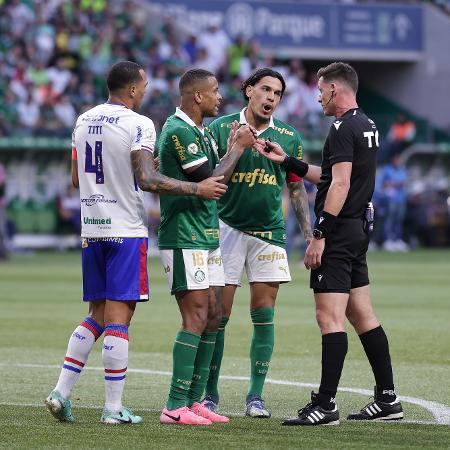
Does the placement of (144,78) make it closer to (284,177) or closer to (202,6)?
(284,177)

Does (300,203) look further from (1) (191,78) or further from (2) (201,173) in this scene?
(1) (191,78)

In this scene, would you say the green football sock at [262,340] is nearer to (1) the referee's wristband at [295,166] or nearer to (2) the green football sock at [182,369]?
(2) the green football sock at [182,369]

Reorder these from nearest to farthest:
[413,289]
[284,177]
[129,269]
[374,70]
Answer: [129,269] < [284,177] < [413,289] < [374,70]

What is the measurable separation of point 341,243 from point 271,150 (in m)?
0.81

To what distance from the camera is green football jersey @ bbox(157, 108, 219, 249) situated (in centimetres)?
871

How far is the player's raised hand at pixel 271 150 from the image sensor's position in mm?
9000

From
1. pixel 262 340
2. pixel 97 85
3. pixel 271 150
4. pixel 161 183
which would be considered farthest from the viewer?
pixel 97 85

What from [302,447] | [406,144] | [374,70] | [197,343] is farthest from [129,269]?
[374,70]

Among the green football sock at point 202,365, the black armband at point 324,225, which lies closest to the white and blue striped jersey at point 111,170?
the green football sock at point 202,365

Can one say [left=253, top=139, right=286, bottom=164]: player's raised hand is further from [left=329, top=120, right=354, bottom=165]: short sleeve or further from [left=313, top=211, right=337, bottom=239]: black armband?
[left=313, top=211, right=337, bottom=239]: black armband

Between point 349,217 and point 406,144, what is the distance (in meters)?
29.9

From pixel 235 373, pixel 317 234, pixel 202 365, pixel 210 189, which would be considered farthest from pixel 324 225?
pixel 235 373

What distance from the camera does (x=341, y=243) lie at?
8.84 meters

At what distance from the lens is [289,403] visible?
31.9 ft
